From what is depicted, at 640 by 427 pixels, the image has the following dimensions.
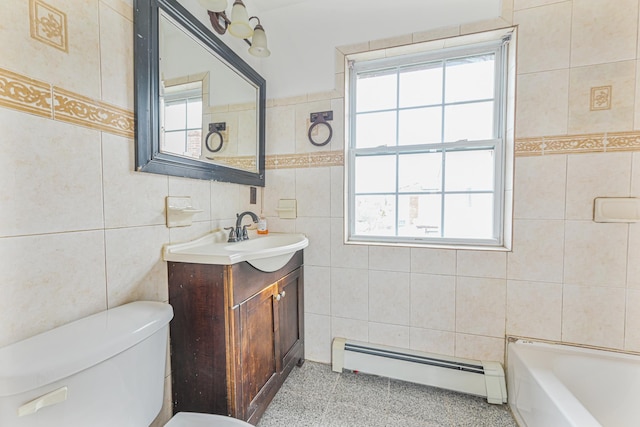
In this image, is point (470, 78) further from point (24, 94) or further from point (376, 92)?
point (24, 94)

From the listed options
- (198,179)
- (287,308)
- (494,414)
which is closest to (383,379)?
(494,414)

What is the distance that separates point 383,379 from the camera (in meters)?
1.59

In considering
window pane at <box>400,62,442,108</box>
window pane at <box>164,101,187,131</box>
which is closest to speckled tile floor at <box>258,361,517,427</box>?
window pane at <box>164,101,187,131</box>

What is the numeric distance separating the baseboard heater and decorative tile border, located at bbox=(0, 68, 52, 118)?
178cm

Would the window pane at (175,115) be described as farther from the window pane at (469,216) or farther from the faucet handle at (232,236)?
the window pane at (469,216)

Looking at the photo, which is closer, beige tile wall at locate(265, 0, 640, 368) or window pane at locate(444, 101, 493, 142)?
beige tile wall at locate(265, 0, 640, 368)

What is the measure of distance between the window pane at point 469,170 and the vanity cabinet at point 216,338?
53.0 inches

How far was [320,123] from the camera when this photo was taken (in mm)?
1731

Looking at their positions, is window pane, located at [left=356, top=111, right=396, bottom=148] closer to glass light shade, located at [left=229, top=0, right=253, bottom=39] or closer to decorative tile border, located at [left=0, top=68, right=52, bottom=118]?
glass light shade, located at [left=229, top=0, right=253, bottom=39]

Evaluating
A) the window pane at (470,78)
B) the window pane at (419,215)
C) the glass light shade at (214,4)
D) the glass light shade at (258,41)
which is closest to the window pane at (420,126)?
the window pane at (470,78)

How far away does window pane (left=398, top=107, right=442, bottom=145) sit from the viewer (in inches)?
65.5

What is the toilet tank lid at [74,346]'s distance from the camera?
53 centimetres

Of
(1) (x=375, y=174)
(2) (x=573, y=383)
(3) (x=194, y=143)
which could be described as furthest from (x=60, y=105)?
(2) (x=573, y=383)

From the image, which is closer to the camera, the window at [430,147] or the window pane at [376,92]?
the window at [430,147]
